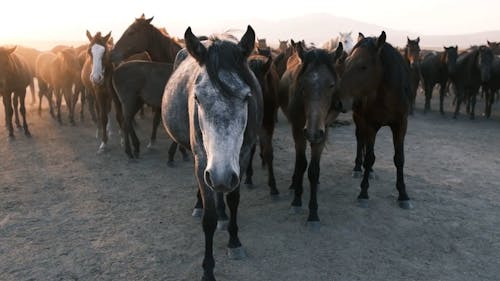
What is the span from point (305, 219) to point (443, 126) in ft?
27.0

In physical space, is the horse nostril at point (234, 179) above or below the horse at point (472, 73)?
below

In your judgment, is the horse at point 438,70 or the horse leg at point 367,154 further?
the horse at point 438,70

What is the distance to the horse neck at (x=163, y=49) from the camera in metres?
7.88

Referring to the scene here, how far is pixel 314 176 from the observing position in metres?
4.75

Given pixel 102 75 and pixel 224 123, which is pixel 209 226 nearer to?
pixel 224 123

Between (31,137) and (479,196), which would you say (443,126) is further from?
(31,137)

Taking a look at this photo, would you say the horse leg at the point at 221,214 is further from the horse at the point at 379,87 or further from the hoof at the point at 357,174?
the hoof at the point at 357,174

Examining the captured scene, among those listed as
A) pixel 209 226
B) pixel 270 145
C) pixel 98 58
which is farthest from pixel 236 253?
pixel 98 58

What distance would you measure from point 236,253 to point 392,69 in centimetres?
308

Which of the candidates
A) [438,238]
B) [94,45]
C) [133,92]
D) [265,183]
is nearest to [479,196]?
[438,238]

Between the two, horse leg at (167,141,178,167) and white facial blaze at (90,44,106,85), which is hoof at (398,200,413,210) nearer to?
horse leg at (167,141,178,167)

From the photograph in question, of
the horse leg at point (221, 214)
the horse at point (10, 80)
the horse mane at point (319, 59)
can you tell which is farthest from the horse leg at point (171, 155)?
the horse at point (10, 80)

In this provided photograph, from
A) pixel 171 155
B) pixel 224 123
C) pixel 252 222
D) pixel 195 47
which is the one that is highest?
pixel 195 47

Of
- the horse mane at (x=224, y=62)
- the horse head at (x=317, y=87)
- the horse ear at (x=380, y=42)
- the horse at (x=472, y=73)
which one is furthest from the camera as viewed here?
the horse at (x=472, y=73)
